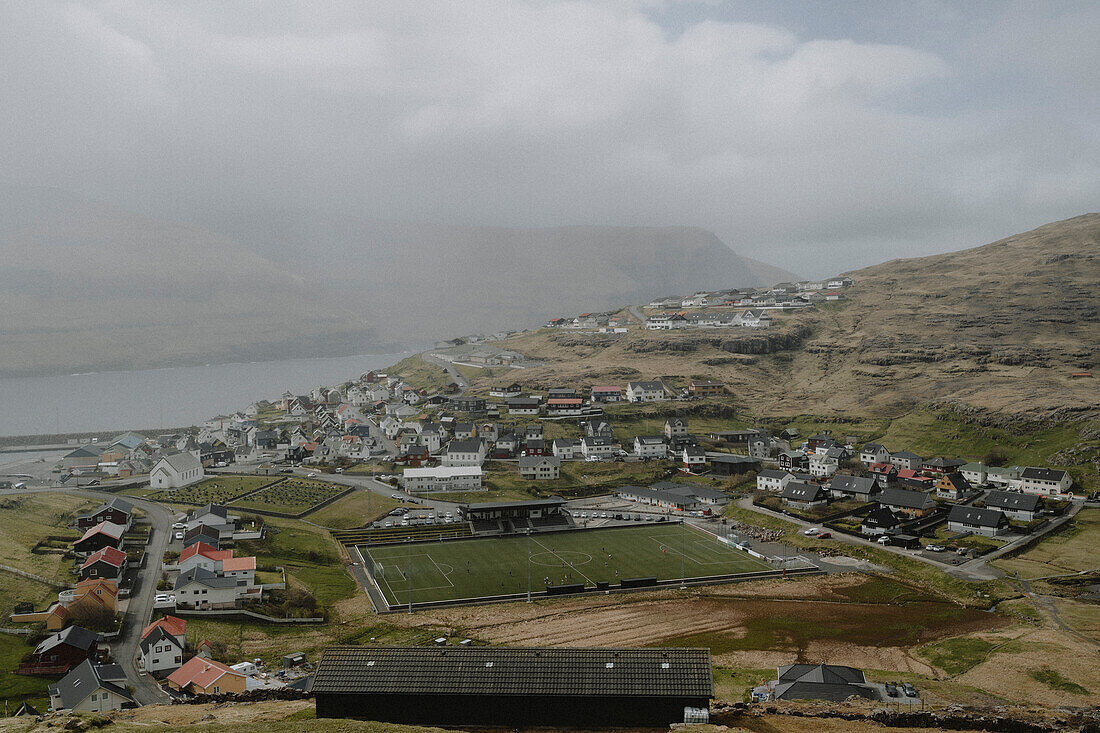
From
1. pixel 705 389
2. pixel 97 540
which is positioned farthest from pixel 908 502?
pixel 97 540

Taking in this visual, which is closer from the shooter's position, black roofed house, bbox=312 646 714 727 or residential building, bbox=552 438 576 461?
black roofed house, bbox=312 646 714 727

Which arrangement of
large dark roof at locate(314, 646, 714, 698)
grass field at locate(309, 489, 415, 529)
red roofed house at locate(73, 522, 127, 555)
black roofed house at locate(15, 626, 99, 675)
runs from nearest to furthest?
large dark roof at locate(314, 646, 714, 698), black roofed house at locate(15, 626, 99, 675), red roofed house at locate(73, 522, 127, 555), grass field at locate(309, 489, 415, 529)

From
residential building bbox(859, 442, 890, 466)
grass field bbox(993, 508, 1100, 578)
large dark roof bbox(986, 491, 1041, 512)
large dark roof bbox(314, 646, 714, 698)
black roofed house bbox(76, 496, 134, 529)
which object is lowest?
grass field bbox(993, 508, 1100, 578)

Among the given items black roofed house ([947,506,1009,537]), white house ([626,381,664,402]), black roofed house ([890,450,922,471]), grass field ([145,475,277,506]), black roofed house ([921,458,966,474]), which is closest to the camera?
black roofed house ([947,506,1009,537])

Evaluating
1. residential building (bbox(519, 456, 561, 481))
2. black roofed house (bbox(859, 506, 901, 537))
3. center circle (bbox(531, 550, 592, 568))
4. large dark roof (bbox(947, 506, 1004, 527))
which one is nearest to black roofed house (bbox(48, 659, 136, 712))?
center circle (bbox(531, 550, 592, 568))

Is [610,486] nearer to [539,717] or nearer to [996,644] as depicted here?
[996,644]

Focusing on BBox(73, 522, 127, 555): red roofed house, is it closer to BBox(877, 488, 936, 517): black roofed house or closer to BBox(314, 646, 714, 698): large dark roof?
BBox(314, 646, 714, 698): large dark roof
